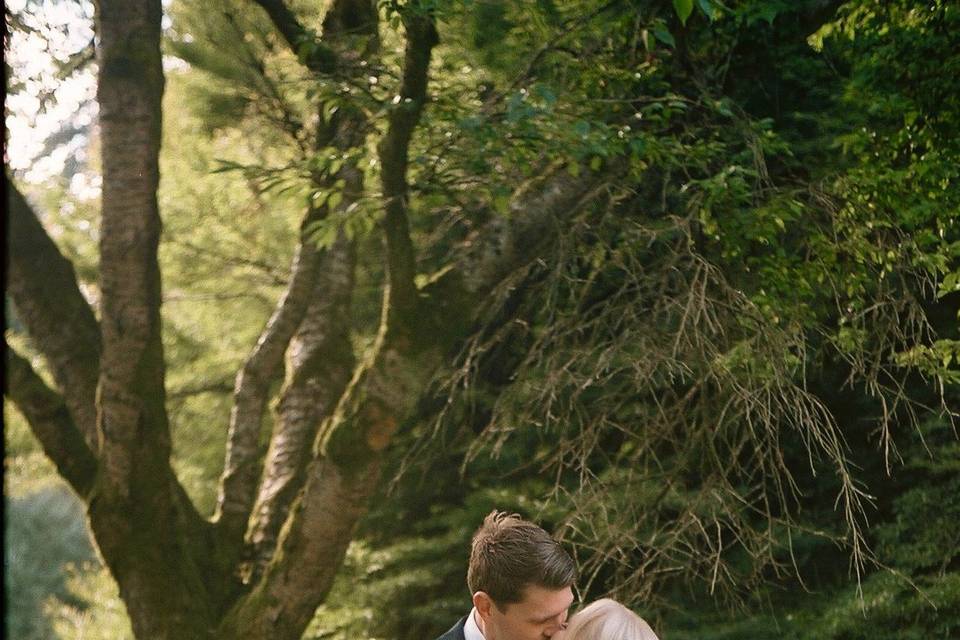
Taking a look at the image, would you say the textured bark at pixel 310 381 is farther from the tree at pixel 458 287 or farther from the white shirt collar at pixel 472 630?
the white shirt collar at pixel 472 630

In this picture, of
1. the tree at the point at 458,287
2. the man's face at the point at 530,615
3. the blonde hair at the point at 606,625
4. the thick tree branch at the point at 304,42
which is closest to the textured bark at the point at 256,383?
the tree at the point at 458,287

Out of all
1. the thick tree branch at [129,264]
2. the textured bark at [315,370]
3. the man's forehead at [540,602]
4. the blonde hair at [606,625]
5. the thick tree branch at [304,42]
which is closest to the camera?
the blonde hair at [606,625]

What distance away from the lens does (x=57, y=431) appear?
6281mm

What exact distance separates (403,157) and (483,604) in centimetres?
305

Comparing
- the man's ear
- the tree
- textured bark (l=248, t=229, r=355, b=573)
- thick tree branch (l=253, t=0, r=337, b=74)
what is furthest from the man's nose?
textured bark (l=248, t=229, r=355, b=573)

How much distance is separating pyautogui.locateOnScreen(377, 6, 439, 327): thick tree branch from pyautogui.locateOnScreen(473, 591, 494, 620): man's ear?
2641 mm

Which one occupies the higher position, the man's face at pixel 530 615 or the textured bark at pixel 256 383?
the textured bark at pixel 256 383

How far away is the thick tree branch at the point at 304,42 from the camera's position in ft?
18.6

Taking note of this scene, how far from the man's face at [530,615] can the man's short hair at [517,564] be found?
0.06 feet

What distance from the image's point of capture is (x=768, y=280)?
17.5 feet

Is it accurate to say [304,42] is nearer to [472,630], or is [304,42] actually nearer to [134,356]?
[134,356]

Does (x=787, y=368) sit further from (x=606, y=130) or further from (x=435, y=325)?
(x=435, y=325)

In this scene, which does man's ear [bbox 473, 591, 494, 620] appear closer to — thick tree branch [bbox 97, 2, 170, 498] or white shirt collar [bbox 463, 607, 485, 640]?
white shirt collar [bbox 463, 607, 485, 640]

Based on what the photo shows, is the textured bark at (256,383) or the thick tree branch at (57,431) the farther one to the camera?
the textured bark at (256,383)
